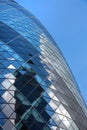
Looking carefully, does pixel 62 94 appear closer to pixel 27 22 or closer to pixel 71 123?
pixel 71 123

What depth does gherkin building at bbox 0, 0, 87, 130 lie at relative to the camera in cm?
2120

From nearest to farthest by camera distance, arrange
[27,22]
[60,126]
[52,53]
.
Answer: [60,126] < [52,53] < [27,22]

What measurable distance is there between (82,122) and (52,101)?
311 centimetres

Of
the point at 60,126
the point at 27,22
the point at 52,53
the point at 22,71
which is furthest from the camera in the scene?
the point at 27,22

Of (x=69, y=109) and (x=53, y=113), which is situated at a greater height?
(x=69, y=109)

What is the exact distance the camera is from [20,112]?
833 inches

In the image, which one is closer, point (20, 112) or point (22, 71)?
point (20, 112)

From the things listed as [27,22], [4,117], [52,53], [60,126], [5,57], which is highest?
[27,22]

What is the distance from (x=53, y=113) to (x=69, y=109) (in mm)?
2184

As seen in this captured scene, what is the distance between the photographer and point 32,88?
76.6 feet

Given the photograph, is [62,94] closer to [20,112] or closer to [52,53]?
[20,112]

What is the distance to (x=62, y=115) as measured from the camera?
2362 centimetres

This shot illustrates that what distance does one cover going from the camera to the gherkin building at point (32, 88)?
69.6 ft

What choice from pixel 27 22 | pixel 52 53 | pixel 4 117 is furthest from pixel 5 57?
pixel 27 22
